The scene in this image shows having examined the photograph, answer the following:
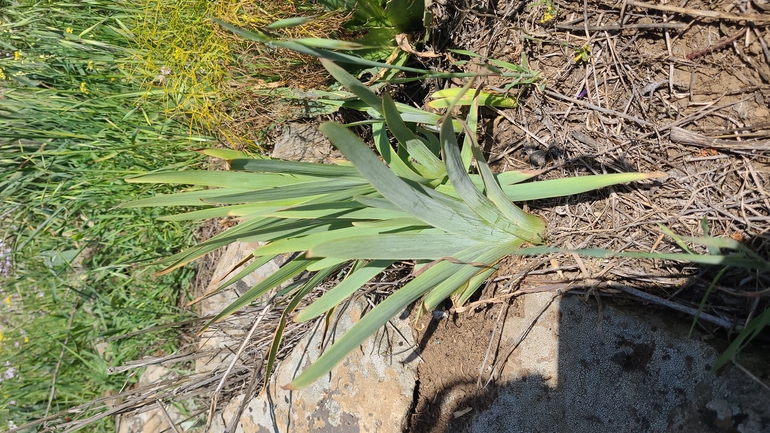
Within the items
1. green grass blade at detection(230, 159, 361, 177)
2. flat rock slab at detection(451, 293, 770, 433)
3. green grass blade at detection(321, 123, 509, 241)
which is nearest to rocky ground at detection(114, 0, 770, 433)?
flat rock slab at detection(451, 293, 770, 433)

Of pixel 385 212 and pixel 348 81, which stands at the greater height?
pixel 348 81

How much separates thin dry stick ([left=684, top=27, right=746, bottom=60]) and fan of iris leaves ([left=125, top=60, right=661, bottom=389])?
37cm

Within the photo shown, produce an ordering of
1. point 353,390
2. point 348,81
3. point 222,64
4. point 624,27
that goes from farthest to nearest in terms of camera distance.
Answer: point 222,64
point 353,390
point 624,27
point 348,81

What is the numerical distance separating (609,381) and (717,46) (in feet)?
2.78

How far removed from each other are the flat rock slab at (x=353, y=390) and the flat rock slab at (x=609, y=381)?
0.24m

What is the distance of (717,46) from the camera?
1114 millimetres

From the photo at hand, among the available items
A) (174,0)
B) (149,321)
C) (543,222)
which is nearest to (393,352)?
(543,222)

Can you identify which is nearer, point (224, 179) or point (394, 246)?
point (394, 246)

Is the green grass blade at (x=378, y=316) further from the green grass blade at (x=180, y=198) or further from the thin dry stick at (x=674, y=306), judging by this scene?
the green grass blade at (x=180, y=198)

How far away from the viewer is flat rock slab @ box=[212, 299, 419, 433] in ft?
5.09

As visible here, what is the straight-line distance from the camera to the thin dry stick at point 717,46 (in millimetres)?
1089

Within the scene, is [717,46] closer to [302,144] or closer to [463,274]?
[463,274]

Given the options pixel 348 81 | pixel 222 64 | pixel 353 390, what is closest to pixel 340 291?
pixel 348 81

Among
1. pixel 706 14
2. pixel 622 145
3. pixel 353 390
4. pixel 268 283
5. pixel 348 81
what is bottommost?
pixel 353 390
